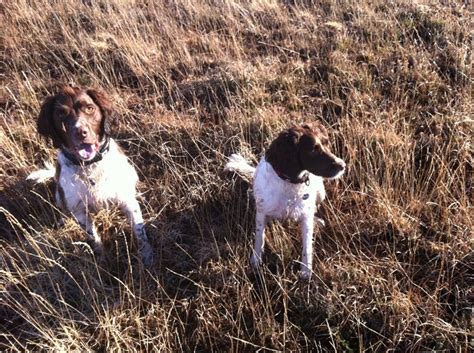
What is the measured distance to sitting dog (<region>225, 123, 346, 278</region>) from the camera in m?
Result: 2.79

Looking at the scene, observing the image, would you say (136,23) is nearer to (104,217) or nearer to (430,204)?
(104,217)

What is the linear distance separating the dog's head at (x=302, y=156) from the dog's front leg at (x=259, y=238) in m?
0.47

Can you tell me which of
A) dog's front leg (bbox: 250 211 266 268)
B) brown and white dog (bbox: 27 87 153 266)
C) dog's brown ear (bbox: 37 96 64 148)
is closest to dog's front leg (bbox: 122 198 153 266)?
brown and white dog (bbox: 27 87 153 266)

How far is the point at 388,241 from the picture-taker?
324 cm

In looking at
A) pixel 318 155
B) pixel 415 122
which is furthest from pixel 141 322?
pixel 415 122

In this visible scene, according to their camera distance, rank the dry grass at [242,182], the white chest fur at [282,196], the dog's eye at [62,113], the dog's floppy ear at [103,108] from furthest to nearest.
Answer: the dog's floppy ear at [103,108], the dog's eye at [62,113], the white chest fur at [282,196], the dry grass at [242,182]

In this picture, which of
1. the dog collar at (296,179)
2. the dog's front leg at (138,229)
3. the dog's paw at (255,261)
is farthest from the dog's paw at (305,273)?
the dog's front leg at (138,229)

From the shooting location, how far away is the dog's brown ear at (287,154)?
110 inches

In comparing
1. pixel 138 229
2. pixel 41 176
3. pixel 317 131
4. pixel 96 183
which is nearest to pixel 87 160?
pixel 96 183

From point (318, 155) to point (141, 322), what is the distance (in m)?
1.45

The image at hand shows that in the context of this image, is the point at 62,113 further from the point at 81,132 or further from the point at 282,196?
the point at 282,196

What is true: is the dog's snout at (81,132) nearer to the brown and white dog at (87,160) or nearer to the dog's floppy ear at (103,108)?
the brown and white dog at (87,160)

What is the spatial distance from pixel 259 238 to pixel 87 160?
1295 mm

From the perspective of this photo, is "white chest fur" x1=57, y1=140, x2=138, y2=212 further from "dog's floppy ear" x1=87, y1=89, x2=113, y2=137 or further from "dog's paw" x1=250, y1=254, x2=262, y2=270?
"dog's paw" x1=250, y1=254, x2=262, y2=270
